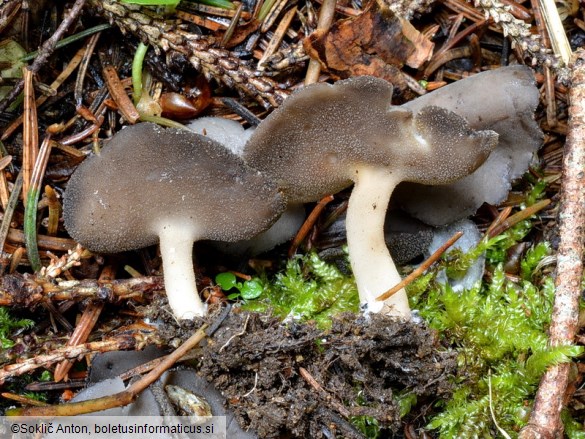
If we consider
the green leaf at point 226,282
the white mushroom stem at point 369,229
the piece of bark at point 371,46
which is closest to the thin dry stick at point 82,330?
the green leaf at point 226,282

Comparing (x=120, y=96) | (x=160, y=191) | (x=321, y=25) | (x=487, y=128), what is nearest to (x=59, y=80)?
(x=120, y=96)

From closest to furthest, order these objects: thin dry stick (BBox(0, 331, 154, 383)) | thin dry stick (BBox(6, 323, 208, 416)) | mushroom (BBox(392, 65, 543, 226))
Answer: thin dry stick (BBox(6, 323, 208, 416))
thin dry stick (BBox(0, 331, 154, 383))
mushroom (BBox(392, 65, 543, 226))

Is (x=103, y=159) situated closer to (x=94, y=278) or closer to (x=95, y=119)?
(x=95, y=119)

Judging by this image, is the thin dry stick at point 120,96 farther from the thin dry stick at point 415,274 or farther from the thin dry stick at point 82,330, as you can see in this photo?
the thin dry stick at point 415,274

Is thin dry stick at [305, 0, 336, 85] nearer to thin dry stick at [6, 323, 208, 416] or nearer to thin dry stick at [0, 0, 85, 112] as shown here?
thin dry stick at [0, 0, 85, 112]

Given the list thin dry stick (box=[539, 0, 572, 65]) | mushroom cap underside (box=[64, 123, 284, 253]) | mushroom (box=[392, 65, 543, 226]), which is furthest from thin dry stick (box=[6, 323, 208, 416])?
thin dry stick (box=[539, 0, 572, 65])

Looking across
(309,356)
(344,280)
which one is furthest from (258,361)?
(344,280)

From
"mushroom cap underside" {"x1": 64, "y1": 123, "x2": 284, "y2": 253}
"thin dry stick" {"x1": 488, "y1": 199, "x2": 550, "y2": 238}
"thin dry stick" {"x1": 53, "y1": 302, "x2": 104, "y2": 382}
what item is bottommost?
"thin dry stick" {"x1": 53, "y1": 302, "x2": 104, "y2": 382}
